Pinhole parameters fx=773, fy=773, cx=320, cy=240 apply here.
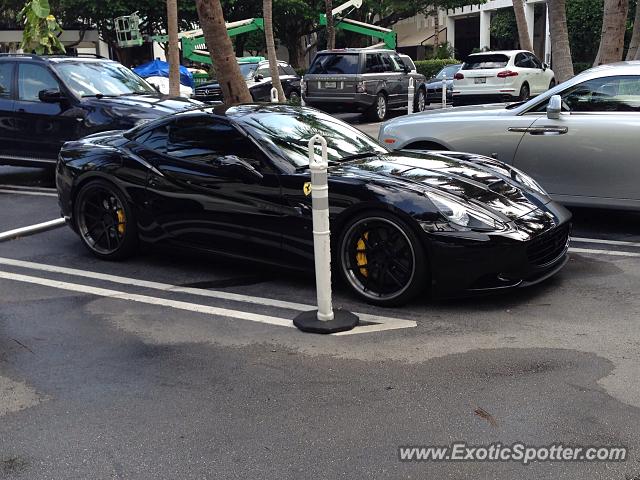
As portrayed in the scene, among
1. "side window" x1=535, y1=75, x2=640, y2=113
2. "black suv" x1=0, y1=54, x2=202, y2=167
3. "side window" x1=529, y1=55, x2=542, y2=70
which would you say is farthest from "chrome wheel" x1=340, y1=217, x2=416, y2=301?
"side window" x1=529, y1=55, x2=542, y2=70

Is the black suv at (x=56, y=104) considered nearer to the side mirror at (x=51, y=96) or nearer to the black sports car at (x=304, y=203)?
the side mirror at (x=51, y=96)

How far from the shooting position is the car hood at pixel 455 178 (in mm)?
5691

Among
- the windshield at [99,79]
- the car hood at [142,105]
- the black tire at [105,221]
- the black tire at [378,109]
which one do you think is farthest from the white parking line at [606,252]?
the black tire at [378,109]

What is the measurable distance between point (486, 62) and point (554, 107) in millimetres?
15402

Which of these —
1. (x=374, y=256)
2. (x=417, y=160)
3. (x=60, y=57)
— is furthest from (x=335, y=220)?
(x=60, y=57)

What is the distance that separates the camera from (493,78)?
71.5ft

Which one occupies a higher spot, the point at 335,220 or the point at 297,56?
the point at 297,56

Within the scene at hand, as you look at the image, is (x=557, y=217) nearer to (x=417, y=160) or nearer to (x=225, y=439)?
(x=417, y=160)

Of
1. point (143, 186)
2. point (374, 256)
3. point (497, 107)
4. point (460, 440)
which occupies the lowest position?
point (460, 440)

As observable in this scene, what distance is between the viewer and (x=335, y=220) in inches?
225

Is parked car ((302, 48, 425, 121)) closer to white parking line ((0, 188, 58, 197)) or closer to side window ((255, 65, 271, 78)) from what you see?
side window ((255, 65, 271, 78))

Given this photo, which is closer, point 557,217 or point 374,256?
point 374,256

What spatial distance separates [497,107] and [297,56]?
3624 cm

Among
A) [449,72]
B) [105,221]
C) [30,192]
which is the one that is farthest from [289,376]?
[449,72]
